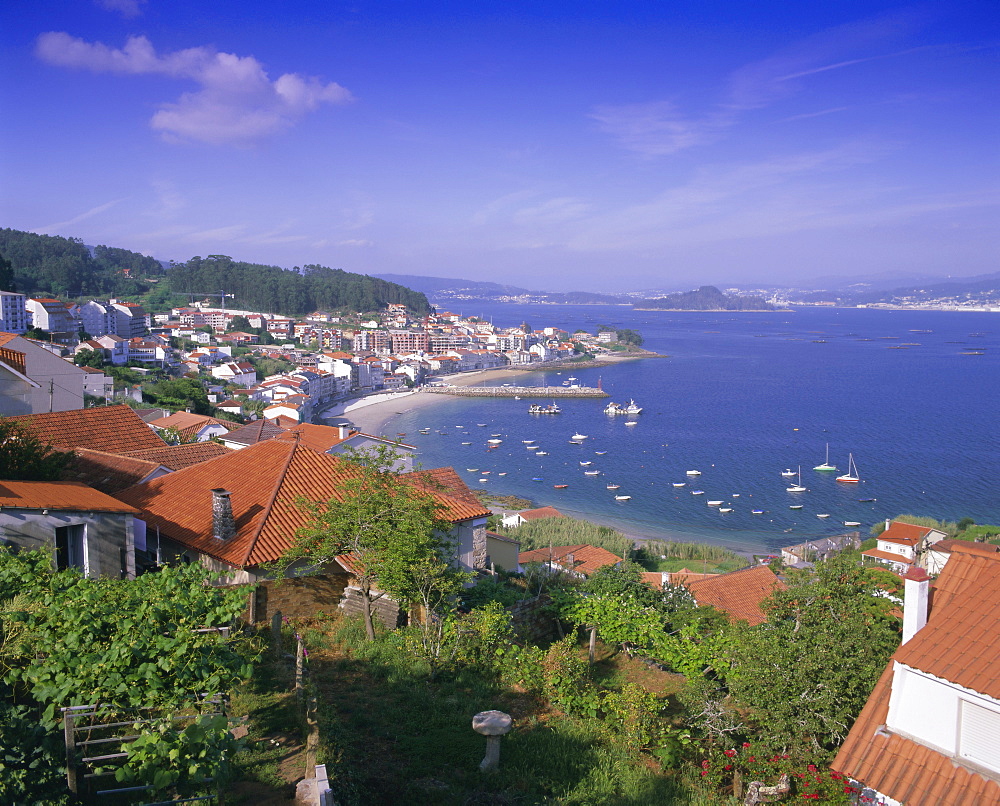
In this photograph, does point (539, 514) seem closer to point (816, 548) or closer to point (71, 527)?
point (816, 548)

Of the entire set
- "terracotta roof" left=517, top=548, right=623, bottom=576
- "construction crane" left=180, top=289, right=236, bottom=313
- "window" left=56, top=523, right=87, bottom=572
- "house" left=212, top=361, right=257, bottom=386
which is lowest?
"terracotta roof" left=517, top=548, right=623, bottom=576

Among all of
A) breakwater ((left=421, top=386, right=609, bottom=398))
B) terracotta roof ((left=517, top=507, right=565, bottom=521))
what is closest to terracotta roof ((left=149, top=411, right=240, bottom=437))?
terracotta roof ((left=517, top=507, right=565, bottom=521))

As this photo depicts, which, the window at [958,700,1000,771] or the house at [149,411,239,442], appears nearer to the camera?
the window at [958,700,1000,771]

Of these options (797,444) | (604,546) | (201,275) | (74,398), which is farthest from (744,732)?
(201,275)

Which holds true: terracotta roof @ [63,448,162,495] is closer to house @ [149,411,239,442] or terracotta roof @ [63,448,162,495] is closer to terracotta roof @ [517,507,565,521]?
house @ [149,411,239,442]

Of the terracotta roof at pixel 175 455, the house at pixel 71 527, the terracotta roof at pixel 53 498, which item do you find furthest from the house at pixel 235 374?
the house at pixel 71 527

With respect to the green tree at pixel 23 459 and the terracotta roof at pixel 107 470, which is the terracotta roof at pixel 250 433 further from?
the green tree at pixel 23 459
